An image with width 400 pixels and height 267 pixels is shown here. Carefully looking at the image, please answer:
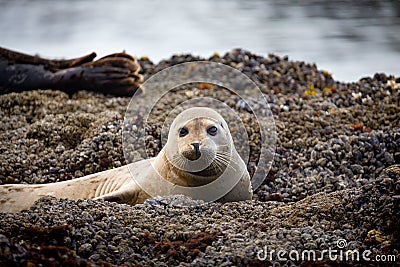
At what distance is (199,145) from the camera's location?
3.68 meters

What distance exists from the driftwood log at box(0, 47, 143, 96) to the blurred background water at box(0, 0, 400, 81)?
8.79 feet

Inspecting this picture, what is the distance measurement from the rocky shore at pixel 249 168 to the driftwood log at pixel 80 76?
16 centimetres

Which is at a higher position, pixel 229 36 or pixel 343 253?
pixel 229 36

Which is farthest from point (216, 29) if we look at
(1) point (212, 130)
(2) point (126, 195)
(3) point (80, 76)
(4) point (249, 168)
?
(2) point (126, 195)

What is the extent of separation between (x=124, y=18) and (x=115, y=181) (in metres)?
8.06

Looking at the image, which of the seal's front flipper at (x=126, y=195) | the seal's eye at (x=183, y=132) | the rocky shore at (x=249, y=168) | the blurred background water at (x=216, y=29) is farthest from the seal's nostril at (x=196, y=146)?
the blurred background water at (x=216, y=29)

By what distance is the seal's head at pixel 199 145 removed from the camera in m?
3.72

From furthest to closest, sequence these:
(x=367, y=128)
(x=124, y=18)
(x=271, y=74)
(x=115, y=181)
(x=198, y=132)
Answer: (x=124, y=18), (x=271, y=74), (x=367, y=128), (x=115, y=181), (x=198, y=132)

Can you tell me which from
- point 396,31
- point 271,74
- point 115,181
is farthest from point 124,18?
point 115,181

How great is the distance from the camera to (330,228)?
3260 millimetres

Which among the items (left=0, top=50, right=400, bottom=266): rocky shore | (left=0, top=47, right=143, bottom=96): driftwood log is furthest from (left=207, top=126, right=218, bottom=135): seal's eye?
(left=0, top=47, right=143, bottom=96): driftwood log

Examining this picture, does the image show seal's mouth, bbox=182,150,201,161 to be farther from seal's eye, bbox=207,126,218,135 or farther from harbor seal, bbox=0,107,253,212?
seal's eye, bbox=207,126,218,135

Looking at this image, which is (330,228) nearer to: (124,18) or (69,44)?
(69,44)

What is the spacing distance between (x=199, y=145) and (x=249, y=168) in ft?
4.04
